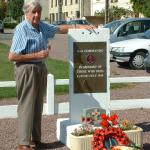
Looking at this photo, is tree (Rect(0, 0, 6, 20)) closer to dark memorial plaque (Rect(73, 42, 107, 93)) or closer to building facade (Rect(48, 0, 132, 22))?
building facade (Rect(48, 0, 132, 22))

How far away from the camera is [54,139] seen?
307 inches

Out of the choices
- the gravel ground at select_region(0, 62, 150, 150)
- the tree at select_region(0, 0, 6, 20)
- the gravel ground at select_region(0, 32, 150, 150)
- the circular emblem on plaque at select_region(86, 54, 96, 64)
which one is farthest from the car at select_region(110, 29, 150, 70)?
the tree at select_region(0, 0, 6, 20)

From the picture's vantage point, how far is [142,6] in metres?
61.6

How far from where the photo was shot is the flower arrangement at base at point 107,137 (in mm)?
6367

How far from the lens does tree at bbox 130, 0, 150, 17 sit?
2221 inches

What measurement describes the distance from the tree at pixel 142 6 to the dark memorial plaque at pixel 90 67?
160ft

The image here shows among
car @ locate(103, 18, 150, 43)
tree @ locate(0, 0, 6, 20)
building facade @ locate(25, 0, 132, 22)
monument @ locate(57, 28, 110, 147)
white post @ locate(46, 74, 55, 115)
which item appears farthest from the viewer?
tree @ locate(0, 0, 6, 20)

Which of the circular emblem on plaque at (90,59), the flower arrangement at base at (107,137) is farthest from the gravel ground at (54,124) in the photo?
the circular emblem on plaque at (90,59)

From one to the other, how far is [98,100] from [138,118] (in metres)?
1.98

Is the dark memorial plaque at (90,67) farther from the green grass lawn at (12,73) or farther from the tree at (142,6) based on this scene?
the tree at (142,6)

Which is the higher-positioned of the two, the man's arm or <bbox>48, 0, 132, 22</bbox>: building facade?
<bbox>48, 0, 132, 22</bbox>: building facade

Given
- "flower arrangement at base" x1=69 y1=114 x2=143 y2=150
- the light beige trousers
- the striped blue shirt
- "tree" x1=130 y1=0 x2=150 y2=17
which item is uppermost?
"tree" x1=130 y1=0 x2=150 y2=17

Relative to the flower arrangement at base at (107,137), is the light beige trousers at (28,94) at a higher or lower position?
higher

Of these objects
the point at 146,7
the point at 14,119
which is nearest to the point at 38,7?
the point at 14,119
